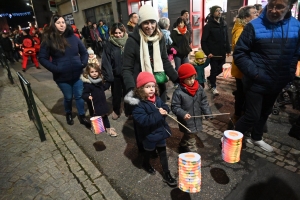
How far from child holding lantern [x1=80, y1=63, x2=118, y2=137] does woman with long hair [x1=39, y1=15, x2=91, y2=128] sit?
36 cm

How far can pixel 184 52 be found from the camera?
569cm

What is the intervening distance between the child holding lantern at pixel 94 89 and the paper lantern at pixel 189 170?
2157mm

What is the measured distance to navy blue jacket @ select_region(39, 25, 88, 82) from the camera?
3793mm

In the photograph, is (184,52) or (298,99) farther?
(184,52)

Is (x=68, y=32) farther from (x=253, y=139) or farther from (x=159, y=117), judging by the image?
(x=253, y=139)

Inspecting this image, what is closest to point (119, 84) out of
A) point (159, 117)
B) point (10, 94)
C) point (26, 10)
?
point (159, 117)

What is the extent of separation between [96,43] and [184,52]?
9033 millimetres

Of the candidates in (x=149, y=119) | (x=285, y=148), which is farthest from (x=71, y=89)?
(x=285, y=148)

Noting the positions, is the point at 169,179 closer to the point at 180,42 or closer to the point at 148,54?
the point at 148,54

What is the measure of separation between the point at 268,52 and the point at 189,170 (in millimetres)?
1718

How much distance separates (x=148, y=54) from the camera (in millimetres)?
2900

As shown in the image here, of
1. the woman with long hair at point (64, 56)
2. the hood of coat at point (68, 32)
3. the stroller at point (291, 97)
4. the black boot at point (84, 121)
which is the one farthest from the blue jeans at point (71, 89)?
the stroller at point (291, 97)

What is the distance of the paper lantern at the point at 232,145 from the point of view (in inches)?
88.6

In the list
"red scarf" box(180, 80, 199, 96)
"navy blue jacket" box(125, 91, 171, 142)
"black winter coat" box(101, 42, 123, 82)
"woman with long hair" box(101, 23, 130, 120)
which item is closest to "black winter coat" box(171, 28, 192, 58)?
"woman with long hair" box(101, 23, 130, 120)
